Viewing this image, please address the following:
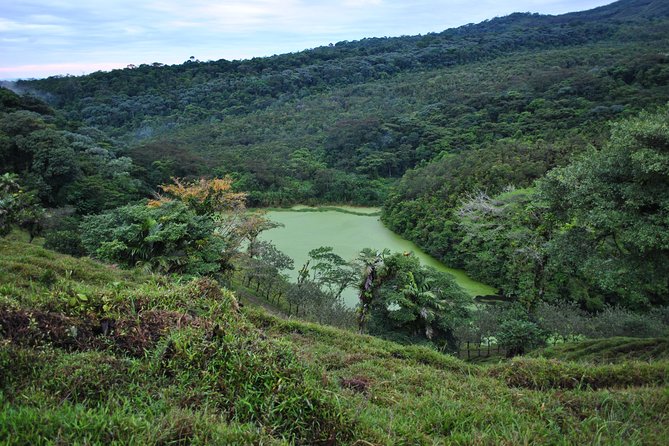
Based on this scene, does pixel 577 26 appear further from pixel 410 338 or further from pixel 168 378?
pixel 168 378

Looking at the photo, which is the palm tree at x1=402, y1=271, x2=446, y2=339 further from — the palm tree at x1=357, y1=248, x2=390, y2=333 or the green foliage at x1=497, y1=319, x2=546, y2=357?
the green foliage at x1=497, y1=319, x2=546, y2=357

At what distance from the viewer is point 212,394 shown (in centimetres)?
198

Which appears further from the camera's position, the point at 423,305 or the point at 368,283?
the point at 368,283

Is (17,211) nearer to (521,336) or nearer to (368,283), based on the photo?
(368,283)

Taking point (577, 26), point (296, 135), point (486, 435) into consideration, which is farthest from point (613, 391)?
point (577, 26)

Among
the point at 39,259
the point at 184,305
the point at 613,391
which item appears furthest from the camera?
the point at 39,259

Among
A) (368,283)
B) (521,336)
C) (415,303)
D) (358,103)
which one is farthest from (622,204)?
(358,103)

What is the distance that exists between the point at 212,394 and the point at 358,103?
53558 mm

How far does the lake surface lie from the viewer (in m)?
16.3

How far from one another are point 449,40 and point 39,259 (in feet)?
300

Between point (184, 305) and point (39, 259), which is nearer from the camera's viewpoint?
point (184, 305)

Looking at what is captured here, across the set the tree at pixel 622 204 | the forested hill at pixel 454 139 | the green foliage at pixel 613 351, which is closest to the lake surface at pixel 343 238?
the forested hill at pixel 454 139

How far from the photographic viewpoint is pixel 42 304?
94.8 inches

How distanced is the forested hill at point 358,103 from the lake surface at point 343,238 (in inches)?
244
